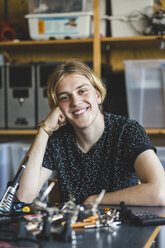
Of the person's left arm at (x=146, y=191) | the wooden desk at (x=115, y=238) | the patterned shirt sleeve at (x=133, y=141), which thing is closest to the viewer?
the wooden desk at (x=115, y=238)

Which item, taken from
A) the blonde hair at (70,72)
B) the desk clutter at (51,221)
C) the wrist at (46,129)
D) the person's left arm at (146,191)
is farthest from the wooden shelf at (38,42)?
the desk clutter at (51,221)

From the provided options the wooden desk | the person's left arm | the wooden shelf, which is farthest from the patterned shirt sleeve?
the wooden shelf

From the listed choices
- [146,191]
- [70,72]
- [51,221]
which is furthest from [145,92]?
[51,221]

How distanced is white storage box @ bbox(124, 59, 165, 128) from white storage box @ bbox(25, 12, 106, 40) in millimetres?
342

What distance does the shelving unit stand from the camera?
249 cm

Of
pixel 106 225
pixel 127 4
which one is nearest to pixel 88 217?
pixel 106 225

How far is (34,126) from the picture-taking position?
258 centimetres

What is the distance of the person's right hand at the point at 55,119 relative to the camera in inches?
65.5

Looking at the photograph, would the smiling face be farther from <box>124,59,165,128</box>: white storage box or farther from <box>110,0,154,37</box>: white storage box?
<box>110,0,154,37</box>: white storage box

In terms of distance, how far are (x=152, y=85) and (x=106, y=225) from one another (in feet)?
5.48

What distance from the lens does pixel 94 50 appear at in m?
2.49

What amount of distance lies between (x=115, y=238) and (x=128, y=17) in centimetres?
194

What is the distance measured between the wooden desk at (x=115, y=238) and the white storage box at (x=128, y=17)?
181 centimetres

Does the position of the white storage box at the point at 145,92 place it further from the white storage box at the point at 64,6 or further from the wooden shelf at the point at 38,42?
the white storage box at the point at 64,6
